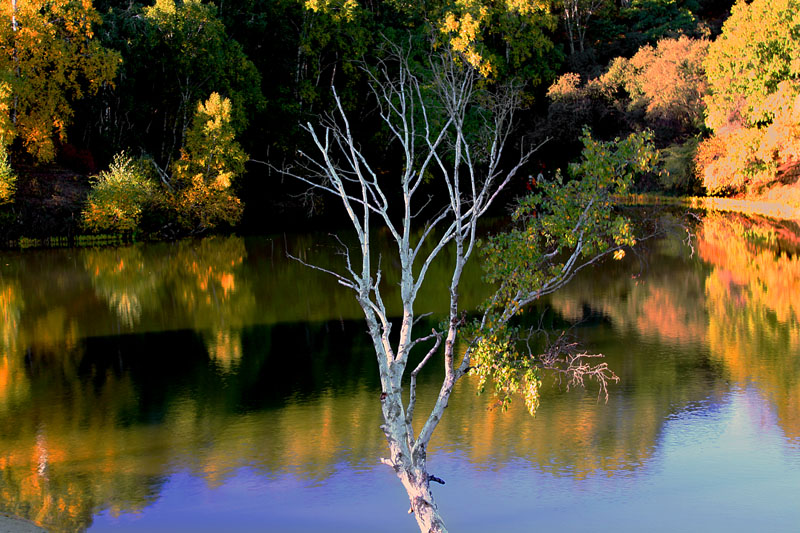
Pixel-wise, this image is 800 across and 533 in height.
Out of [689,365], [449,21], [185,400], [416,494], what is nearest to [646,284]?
[689,365]

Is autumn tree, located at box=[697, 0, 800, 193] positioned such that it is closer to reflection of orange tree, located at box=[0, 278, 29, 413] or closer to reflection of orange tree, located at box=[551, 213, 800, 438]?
reflection of orange tree, located at box=[551, 213, 800, 438]

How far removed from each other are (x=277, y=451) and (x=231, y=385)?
15.8ft

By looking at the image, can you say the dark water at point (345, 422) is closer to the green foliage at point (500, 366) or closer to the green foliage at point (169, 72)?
the green foliage at point (500, 366)

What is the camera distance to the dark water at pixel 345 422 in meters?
13.3

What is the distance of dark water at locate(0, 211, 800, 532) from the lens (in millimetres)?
13336

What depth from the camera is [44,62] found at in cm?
4697

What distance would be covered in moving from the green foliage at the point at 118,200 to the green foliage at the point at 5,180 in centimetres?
358

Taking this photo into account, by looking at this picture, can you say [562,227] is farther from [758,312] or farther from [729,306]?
[729,306]

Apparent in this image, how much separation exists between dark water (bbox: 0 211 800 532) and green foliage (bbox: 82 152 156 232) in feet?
49.8

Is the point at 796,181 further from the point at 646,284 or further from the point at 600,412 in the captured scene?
the point at 600,412

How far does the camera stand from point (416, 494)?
10477 millimetres

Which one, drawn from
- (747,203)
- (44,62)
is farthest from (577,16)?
(44,62)

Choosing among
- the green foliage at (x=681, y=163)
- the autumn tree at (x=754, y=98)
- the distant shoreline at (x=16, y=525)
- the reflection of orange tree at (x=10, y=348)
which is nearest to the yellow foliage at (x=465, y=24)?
the green foliage at (x=681, y=163)

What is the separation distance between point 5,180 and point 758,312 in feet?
108
